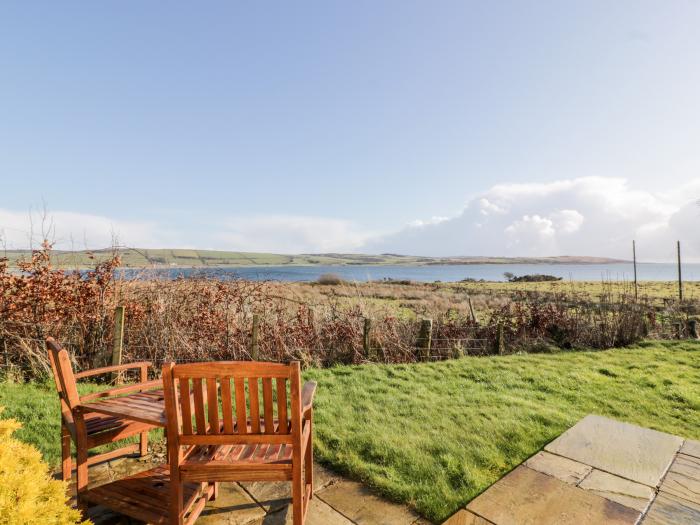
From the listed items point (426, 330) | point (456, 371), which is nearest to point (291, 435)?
point (456, 371)

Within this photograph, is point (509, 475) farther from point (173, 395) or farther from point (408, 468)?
point (173, 395)

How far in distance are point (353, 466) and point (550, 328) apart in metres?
8.50

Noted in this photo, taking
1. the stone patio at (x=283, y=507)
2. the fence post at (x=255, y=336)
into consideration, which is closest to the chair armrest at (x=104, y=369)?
the stone patio at (x=283, y=507)

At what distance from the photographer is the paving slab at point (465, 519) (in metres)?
2.49

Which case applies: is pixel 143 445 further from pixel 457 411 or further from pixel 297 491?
pixel 457 411

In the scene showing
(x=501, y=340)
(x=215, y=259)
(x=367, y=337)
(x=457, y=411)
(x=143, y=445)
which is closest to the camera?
(x=143, y=445)

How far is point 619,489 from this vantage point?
9.21 ft

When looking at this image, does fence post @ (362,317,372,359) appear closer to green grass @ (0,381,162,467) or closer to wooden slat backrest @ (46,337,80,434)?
green grass @ (0,381,162,467)

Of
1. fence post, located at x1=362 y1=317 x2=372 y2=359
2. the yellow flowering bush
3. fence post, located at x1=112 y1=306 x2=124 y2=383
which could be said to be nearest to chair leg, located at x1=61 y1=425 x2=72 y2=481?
the yellow flowering bush

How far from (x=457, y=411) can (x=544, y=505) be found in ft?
6.50

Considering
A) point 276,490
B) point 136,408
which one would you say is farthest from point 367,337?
point 136,408

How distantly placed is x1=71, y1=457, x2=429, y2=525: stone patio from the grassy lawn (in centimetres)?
17

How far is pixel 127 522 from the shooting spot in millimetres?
2555

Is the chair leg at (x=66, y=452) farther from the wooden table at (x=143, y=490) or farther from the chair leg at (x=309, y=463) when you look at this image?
the chair leg at (x=309, y=463)
